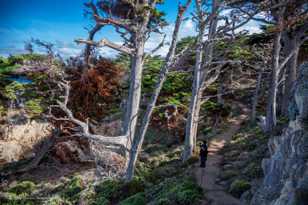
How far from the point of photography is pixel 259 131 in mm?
17906

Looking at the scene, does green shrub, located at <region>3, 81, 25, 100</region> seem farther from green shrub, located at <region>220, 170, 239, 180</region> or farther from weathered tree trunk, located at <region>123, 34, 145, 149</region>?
green shrub, located at <region>220, 170, 239, 180</region>

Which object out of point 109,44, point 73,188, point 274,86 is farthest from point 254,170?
point 73,188

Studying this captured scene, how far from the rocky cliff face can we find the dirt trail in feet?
6.87

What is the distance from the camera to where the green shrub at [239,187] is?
10.1m

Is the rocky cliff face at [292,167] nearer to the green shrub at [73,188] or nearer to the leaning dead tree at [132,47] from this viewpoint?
the leaning dead tree at [132,47]

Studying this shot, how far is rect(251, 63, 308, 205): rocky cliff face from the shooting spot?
5.32 meters

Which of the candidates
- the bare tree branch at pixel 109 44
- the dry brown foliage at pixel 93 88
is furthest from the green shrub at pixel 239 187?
the dry brown foliage at pixel 93 88

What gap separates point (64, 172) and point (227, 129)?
1038cm

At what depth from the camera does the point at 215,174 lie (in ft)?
42.1

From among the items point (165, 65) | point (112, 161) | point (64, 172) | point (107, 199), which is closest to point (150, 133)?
point (64, 172)

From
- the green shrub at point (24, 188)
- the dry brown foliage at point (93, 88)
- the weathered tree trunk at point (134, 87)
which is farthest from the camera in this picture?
the dry brown foliage at point (93, 88)

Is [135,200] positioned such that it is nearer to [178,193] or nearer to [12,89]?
[178,193]

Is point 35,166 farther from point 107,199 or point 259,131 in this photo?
point 259,131

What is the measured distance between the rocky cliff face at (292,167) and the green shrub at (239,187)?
5.89 feet
